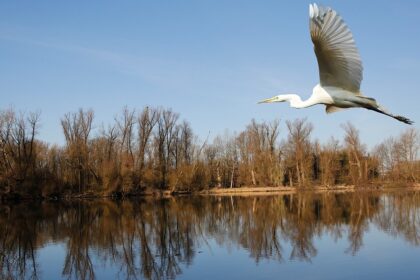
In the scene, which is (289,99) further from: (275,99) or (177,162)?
(177,162)

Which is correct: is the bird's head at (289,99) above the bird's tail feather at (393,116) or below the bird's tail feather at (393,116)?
above

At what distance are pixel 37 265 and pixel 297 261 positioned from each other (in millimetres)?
7013

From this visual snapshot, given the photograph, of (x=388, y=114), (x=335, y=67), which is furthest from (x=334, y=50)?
(x=388, y=114)

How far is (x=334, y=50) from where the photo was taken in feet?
15.3

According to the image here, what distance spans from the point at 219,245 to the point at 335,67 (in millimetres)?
10969

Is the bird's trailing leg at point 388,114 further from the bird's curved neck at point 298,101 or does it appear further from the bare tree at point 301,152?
the bare tree at point 301,152

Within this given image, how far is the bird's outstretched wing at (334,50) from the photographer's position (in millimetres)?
4280

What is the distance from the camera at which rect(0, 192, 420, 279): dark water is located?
37.2ft

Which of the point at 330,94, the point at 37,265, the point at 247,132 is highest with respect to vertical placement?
the point at 247,132

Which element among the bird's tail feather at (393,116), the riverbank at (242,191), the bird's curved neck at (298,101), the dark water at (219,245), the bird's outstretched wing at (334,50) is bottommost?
the dark water at (219,245)

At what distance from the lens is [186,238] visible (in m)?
16.4

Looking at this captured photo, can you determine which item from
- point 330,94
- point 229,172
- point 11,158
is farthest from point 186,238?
point 229,172

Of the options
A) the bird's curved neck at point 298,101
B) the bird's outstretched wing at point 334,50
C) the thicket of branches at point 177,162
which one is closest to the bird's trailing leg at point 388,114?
the bird's outstretched wing at point 334,50

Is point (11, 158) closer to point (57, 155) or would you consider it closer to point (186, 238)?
point (57, 155)
